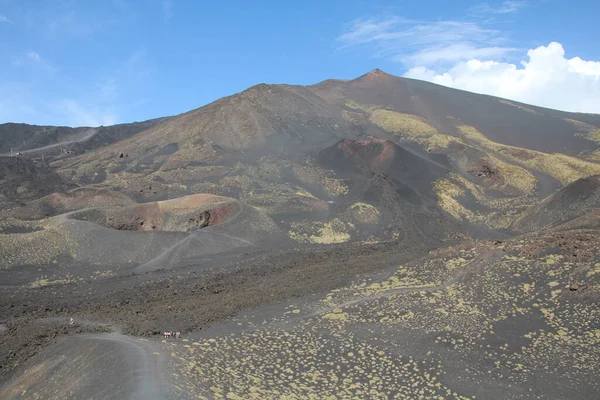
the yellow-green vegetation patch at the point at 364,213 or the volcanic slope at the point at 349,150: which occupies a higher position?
the volcanic slope at the point at 349,150

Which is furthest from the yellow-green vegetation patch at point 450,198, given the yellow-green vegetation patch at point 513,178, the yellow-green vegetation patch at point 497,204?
the yellow-green vegetation patch at point 513,178

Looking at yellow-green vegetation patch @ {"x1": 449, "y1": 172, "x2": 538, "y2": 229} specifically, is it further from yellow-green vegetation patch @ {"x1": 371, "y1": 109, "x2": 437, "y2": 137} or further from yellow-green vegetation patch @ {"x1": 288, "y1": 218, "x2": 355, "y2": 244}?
yellow-green vegetation patch @ {"x1": 371, "y1": 109, "x2": 437, "y2": 137}

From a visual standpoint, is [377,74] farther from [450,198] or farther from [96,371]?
[96,371]

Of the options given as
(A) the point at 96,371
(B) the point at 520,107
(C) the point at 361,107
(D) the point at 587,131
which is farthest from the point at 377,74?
(A) the point at 96,371

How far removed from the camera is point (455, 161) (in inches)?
Answer: 2756

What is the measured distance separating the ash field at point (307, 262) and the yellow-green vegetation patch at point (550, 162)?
37 centimetres

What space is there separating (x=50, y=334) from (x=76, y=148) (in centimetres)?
10661

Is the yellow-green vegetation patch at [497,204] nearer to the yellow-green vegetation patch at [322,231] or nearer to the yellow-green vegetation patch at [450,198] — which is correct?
the yellow-green vegetation patch at [450,198]

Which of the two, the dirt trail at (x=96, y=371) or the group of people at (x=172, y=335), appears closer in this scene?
the dirt trail at (x=96, y=371)

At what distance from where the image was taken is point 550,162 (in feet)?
224

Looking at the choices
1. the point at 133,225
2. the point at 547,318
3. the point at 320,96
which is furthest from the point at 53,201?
the point at 320,96

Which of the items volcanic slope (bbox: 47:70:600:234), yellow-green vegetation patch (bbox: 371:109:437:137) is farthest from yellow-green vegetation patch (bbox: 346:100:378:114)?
yellow-green vegetation patch (bbox: 371:109:437:137)

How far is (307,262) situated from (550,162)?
1890 inches

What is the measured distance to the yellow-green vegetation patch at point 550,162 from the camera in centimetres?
6444
